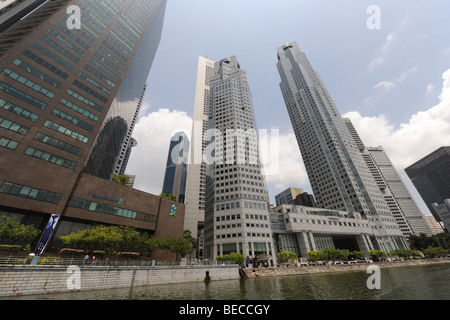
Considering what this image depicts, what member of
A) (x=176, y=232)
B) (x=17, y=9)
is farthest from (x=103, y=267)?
(x=17, y=9)

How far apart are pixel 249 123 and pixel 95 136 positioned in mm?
77234

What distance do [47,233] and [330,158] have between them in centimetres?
14937

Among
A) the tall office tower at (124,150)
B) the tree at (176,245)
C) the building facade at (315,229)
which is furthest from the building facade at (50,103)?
the building facade at (315,229)

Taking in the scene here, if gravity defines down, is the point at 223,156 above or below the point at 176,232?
above

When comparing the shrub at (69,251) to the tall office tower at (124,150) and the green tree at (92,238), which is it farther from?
the tall office tower at (124,150)

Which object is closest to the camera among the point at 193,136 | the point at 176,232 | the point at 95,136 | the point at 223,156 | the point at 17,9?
the point at 95,136

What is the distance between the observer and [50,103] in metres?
43.0

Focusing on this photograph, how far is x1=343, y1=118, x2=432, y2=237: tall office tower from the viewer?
480 ft

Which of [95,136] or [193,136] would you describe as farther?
[193,136]

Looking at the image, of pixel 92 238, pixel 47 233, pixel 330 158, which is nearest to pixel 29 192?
pixel 47 233

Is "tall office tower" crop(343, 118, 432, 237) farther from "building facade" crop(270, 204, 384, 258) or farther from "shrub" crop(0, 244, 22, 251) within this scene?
"shrub" crop(0, 244, 22, 251)

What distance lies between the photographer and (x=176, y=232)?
57.8 meters

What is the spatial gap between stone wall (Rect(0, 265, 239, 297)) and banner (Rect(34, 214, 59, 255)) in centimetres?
1267
